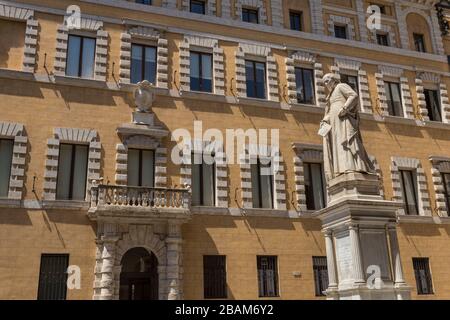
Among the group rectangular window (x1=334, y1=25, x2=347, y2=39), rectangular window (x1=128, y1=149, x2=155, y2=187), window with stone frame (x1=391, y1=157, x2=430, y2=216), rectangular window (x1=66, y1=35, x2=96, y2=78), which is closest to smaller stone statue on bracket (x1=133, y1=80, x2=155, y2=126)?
rectangular window (x1=128, y1=149, x2=155, y2=187)

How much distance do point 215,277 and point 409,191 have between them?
1195cm

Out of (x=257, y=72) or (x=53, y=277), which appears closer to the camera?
(x=53, y=277)

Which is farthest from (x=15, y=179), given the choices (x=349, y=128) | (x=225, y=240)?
(x=349, y=128)

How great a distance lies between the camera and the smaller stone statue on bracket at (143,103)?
68.1 feet

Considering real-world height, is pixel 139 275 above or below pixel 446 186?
below

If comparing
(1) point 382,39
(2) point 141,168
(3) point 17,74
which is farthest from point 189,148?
(1) point 382,39

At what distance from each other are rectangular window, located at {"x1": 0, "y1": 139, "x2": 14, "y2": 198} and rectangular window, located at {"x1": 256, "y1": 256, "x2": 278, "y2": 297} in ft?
36.1

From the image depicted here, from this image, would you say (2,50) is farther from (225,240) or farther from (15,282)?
(225,240)

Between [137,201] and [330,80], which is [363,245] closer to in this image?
[330,80]

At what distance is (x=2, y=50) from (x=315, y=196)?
15850 millimetres

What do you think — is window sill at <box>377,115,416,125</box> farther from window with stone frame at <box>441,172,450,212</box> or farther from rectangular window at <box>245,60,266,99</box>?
rectangular window at <box>245,60,266,99</box>

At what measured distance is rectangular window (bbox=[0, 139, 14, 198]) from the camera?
1844cm

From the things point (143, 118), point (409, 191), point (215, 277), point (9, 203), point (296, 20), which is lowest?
point (215, 277)

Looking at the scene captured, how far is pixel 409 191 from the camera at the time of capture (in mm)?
24938
